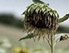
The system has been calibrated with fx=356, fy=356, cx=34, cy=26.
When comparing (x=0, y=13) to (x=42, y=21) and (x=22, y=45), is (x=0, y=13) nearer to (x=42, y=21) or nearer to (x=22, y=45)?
(x=22, y=45)

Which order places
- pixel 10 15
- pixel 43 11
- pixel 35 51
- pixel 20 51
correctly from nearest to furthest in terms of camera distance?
pixel 43 11, pixel 35 51, pixel 20 51, pixel 10 15

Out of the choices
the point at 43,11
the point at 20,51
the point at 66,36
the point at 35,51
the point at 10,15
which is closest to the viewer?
the point at 43,11

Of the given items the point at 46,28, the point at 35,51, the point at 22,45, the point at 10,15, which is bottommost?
the point at 46,28

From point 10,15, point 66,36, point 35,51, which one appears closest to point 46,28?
point 66,36

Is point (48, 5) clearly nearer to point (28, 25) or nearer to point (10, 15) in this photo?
point (28, 25)

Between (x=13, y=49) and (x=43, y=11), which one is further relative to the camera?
(x=13, y=49)

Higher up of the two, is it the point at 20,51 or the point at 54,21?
the point at 20,51

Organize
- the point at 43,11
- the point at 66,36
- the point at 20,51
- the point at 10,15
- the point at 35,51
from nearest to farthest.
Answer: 1. the point at 43,11
2. the point at 66,36
3. the point at 35,51
4. the point at 20,51
5. the point at 10,15

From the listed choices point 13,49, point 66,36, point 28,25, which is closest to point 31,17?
point 28,25

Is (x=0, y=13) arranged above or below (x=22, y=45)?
above
